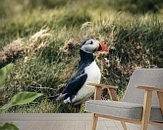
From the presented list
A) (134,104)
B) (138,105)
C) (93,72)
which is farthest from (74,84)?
(138,105)

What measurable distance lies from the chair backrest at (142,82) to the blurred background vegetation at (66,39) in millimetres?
1193

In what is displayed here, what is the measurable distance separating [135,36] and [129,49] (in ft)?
0.65

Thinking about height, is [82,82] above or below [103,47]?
below

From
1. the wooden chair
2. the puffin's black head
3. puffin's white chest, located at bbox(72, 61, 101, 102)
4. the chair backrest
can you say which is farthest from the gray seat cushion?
the puffin's black head

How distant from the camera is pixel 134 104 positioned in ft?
9.37

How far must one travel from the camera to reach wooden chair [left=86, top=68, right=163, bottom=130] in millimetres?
2686

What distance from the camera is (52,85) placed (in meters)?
4.75

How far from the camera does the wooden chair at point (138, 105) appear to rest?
2.69m

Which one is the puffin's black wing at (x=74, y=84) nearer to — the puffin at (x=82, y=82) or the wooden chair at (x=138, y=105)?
the puffin at (x=82, y=82)

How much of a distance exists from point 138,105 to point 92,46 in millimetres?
2183

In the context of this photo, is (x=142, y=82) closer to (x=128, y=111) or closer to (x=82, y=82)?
(x=128, y=111)

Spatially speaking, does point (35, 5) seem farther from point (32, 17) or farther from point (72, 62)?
point (72, 62)

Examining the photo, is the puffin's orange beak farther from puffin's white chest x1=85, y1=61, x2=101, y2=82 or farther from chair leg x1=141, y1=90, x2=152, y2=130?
chair leg x1=141, y1=90, x2=152, y2=130

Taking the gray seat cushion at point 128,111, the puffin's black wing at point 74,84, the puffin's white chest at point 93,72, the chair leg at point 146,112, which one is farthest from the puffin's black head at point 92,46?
the chair leg at point 146,112
